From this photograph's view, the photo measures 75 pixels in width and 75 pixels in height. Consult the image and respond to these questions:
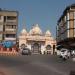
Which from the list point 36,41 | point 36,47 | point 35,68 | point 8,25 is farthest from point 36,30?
point 35,68

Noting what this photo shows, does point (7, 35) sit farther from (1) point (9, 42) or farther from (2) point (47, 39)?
(2) point (47, 39)

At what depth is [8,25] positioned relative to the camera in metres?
91.6

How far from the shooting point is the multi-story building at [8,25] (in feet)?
299

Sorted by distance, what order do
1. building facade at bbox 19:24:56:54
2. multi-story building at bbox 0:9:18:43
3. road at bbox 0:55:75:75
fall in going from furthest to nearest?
building facade at bbox 19:24:56:54 < multi-story building at bbox 0:9:18:43 < road at bbox 0:55:75:75

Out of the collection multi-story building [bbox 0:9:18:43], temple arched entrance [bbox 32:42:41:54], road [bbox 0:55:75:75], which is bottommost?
road [bbox 0:55:75:75]

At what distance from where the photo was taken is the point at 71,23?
296 ft

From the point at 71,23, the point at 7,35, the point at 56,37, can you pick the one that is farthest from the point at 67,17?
the point at 56,37

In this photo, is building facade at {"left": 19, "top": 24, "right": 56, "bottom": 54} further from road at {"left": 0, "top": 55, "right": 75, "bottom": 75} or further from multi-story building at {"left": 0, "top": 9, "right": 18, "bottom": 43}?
road at {"left": 0, "top": 55, "right": 75, "bottom": 75}

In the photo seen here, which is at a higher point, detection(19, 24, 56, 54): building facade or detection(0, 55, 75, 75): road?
detection(19, 24, 56, 54): building facade

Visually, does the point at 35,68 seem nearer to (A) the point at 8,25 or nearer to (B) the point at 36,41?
(A) the point at 8,25

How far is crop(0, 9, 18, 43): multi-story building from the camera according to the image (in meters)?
91.2

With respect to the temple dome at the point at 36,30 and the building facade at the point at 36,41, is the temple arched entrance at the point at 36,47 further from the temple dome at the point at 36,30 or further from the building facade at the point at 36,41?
the temple dome at the point at 36,30

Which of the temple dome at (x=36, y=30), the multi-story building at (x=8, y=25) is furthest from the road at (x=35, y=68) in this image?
the temple dome at (x=36, y=30)

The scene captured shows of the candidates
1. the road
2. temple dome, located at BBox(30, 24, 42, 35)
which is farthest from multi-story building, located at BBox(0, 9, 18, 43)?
the road
